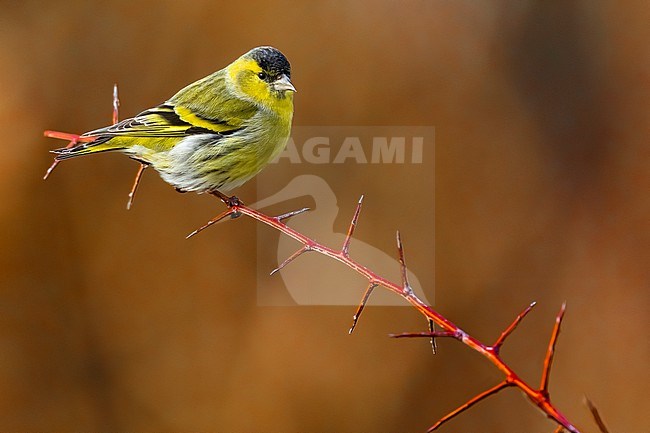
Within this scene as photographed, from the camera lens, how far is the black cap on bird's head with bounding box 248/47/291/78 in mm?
2045

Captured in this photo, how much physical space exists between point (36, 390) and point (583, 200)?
3542mm

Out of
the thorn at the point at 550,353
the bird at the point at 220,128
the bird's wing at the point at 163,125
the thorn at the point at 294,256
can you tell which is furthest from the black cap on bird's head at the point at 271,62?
the thorn at the point at 550,353

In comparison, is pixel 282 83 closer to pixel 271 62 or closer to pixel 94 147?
pixel 271 62

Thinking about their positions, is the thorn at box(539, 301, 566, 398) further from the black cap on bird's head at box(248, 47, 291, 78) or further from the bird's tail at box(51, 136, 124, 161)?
the black cap on bird's head at box(248, 47, 291, 78)

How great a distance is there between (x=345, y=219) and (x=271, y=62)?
7.65 ft

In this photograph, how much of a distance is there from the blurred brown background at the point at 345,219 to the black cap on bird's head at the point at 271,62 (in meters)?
1.93

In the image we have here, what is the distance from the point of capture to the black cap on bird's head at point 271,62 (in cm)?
204

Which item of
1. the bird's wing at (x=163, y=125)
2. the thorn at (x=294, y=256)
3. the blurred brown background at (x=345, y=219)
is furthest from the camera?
the blurred brown background at (x=345, y=219)

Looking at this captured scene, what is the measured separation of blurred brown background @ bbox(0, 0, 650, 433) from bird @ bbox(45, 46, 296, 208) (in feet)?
6.02

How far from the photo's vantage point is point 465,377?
449cm

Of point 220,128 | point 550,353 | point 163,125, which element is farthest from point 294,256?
point 220,128

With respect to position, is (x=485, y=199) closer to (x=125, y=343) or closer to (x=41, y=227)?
(x=125, y=343)

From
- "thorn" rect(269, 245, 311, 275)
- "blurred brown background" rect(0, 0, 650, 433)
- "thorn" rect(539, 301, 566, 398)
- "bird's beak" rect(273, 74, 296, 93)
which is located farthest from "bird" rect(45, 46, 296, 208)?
"blurred brown background" rect(0, 0, 650, 433)

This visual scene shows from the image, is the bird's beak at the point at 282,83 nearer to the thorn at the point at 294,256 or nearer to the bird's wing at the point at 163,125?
the bird's wing at the point at 163,125
